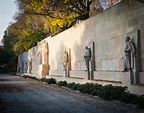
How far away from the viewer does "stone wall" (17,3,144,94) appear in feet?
40.2

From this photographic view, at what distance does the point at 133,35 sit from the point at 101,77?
4014 millimetres

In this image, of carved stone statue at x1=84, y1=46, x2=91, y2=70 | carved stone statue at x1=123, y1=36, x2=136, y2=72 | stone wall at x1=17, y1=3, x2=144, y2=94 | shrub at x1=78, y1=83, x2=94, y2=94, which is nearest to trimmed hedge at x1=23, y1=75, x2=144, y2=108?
shrub at x1=78, y1=83, x2=94, y2=94

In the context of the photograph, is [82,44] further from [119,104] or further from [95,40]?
[119,104]

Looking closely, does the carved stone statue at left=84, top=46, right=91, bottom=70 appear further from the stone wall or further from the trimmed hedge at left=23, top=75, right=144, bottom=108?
the trimmed hedge at left=23, top=75, right=144, bottom=108

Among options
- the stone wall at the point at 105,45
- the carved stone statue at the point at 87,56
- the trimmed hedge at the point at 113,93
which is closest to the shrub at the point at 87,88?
the trimmed hedge at the point at 113,93

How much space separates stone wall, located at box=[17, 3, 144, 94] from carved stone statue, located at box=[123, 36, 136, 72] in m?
0.24

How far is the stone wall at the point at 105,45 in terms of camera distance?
12.2 metres

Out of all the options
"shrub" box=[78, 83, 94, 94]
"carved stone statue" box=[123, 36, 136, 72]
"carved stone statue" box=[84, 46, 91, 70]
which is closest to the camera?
"carved stone statue" box=[123, 36, 136, 72]

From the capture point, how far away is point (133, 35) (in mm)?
12414

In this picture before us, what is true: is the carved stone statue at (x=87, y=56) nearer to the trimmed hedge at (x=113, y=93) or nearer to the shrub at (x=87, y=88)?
the trimmed hedge at (x=113, y=93)

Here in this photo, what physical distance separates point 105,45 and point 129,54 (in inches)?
119

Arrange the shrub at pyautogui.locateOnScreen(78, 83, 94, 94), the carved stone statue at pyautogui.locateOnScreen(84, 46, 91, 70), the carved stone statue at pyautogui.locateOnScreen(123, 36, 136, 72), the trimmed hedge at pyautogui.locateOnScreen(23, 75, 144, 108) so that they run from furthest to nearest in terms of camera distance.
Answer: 1. the carved stone statue at pyautogui.locateOnScreen(84, 46, 91, 70)
2. the shrub at pyautogui.locateOnScreen(78, 83, 94, 94)
3. the carved stone statue at pyautogui.locateOnScreen(123, 36, 136, 72)
4. the trimmed hedge at pyautogui.locateOnScreen(23, 75, 144, 108)

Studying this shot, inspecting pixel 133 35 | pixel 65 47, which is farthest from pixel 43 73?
pixel 133 35

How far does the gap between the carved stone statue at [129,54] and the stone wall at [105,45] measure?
9.5 inches
